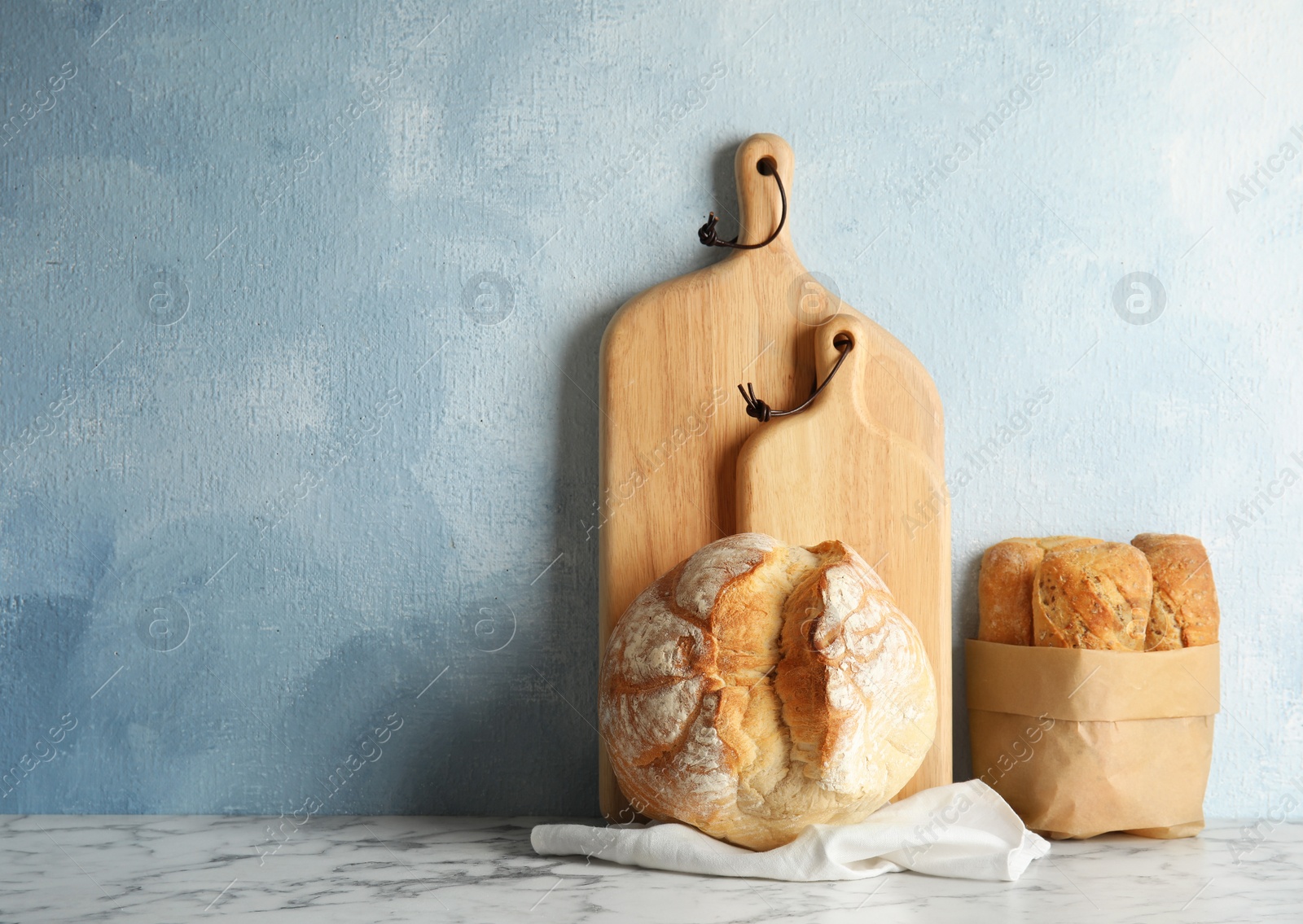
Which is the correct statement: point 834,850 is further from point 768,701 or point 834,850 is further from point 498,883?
point 498,883

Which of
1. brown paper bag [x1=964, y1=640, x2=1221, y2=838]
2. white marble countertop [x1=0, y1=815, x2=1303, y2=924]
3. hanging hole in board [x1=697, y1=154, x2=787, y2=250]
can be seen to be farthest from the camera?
hanging hole in board [x1=697, y1=154, x2=787, y2=250]

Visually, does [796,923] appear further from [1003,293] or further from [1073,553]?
[1003,293]

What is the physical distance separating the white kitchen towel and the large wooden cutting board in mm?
159

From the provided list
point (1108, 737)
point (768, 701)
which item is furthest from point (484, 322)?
point (1108, 737)

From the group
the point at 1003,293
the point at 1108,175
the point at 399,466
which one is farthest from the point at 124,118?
the point at 1108,175

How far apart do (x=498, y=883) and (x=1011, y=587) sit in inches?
25.0

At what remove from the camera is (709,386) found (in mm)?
1141

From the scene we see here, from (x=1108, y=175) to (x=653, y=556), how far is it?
28.4 inches

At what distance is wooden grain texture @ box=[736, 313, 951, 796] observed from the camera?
110cm

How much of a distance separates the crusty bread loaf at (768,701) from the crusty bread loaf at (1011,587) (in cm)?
19

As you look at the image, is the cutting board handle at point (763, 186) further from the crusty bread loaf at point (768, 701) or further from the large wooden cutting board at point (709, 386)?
the crusty bread loaf at point (768, 701)

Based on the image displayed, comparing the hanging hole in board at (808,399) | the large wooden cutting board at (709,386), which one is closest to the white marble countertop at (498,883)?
the large wooden cutting board at (709,386)

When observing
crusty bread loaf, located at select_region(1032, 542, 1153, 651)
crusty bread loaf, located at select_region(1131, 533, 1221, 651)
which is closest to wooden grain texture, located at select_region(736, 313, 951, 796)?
crusty bread loaf, located at select_region(1032, 542, 1153, 651)

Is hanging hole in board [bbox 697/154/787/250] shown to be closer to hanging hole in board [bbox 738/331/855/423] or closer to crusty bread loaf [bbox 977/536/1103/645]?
hanging hole in board [bbox 738/331/855/423]
